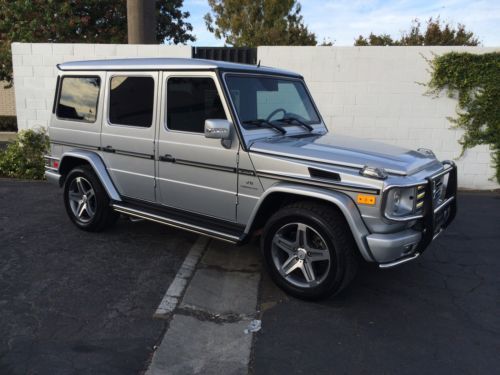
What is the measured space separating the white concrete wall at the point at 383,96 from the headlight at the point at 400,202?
5.04 meters

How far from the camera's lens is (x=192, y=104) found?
4145mm

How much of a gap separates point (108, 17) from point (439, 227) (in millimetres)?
14593

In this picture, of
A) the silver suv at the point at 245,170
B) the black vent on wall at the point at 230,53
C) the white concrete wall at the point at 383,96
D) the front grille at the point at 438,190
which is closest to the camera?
the silver suv at the point at 245,170

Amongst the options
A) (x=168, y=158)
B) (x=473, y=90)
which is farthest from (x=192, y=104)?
(x=473, y=90)

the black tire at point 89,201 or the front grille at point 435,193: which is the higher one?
the front grille at point 435,193

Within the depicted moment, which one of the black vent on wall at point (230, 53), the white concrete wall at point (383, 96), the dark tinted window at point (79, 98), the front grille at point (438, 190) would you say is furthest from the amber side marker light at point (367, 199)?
the black vent on wall at point (230, 53)

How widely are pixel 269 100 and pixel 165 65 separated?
1.11m

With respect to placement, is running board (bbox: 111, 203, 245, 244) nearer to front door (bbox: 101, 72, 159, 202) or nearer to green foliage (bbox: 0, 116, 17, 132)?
front door (bbox: 101, 72, 159, 202)

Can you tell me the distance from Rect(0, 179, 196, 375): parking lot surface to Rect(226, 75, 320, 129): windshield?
1746mm

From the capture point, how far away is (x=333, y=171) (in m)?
3.38

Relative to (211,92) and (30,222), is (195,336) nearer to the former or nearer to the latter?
(211,92)

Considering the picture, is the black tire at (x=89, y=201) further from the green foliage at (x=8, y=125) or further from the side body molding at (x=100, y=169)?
the green foliage at (x=8, y=125)

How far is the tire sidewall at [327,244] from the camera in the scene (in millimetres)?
3402

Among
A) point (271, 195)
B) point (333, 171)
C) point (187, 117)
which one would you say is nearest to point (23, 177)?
point (187, 117)
